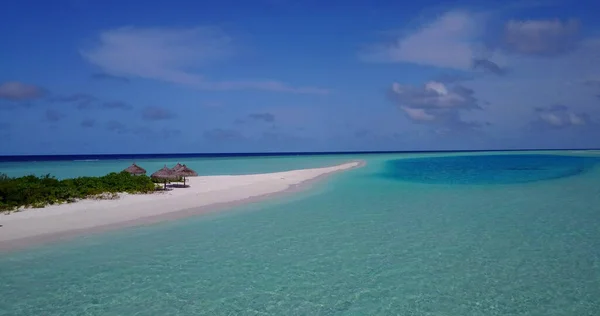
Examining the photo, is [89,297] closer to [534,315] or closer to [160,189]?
[534,315]

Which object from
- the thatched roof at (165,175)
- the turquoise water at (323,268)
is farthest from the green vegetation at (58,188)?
the turquoise water at (323,268)

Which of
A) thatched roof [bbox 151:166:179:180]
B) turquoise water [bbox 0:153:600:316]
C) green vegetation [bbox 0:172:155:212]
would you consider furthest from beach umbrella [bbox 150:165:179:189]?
turquoise water [bbox 0:153:600:316]

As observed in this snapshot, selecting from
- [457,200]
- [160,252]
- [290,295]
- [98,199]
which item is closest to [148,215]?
[98,199]

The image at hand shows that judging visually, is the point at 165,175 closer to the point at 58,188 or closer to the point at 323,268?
the point at 58,188

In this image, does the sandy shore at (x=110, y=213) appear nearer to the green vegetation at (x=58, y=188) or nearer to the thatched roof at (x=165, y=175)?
the green vegetation at (x=58, y=188)

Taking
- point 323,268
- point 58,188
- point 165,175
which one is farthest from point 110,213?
point 323,268

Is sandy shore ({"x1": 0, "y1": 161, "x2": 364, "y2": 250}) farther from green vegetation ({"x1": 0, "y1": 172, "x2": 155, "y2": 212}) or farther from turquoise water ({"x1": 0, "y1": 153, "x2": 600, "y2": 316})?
turquoise water ({"x1": 0, "y1": 153, "x2": 600, "y2": 316})
